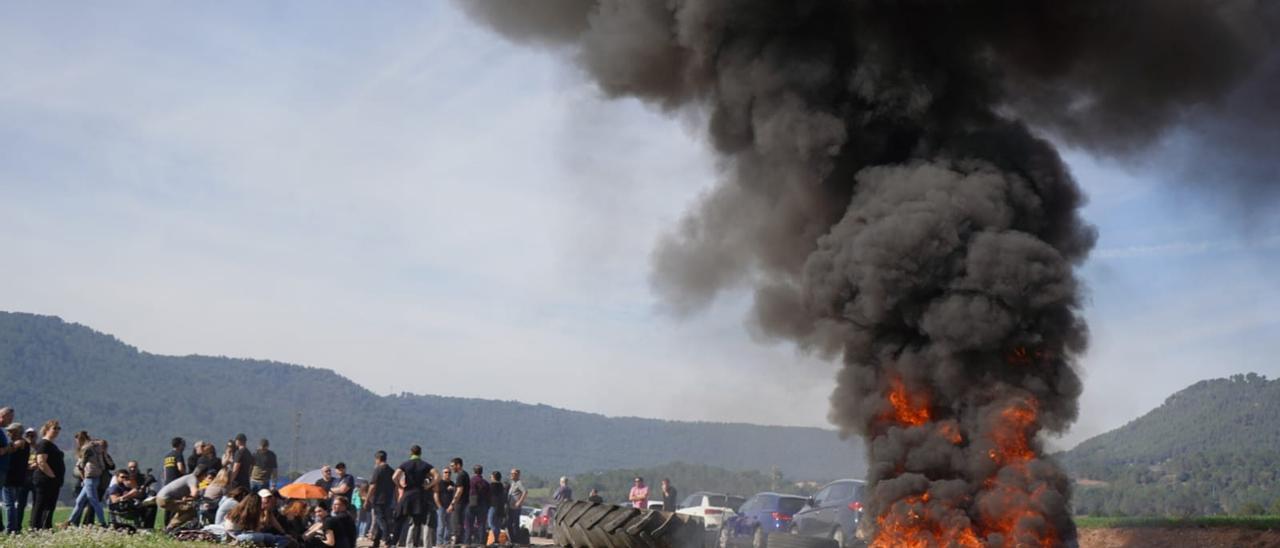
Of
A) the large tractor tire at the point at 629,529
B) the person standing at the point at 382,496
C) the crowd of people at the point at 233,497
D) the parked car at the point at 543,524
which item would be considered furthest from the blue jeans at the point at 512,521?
the parked car at the point at 543,524

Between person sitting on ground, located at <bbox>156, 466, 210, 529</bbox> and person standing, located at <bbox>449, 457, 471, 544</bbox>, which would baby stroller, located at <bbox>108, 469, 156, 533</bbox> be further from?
person standing, located at <bbox>449, 457, 471, 544</bbox>

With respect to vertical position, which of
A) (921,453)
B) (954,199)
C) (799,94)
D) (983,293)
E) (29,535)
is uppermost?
(799,94)

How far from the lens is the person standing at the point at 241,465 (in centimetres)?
1969

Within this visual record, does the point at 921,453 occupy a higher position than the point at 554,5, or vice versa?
the point at 554,5

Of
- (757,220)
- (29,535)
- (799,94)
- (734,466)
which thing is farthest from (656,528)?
(734,466)

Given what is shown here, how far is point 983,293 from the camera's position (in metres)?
15.8

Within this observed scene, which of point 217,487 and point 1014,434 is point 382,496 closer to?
point 217,487

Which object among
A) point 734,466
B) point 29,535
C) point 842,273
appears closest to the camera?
point 29,535

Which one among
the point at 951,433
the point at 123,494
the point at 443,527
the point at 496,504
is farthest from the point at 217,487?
the point at 951,433

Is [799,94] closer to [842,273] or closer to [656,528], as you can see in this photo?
[842,273]

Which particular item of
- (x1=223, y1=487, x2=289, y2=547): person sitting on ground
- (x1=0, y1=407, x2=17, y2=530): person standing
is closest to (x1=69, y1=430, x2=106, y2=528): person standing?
(x1=0, y1=407, x2=17, y2=530): person standing

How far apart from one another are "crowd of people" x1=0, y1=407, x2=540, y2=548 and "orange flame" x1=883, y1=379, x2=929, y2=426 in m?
8.36

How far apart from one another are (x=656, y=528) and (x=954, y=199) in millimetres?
7130

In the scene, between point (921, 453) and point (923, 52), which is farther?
point (923, 52)
